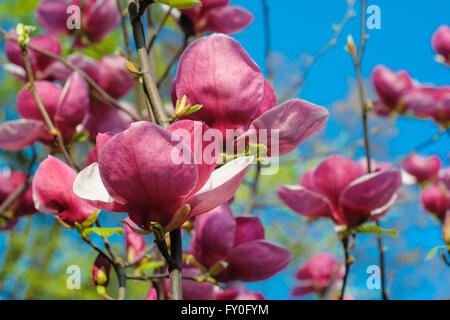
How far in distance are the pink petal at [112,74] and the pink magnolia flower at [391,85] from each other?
67 cm

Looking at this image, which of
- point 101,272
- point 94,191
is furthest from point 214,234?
point 94,191

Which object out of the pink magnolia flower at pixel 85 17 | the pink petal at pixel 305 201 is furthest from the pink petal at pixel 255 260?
the pink magnolia flower at pixel 85 17

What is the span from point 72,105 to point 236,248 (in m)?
0.32

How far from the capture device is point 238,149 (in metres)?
0.45

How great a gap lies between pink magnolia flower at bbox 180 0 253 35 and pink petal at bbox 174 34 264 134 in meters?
0.41

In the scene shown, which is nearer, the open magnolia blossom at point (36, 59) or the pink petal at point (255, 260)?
the pink petal at point (255, 260)

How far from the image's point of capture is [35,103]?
0.71 metres

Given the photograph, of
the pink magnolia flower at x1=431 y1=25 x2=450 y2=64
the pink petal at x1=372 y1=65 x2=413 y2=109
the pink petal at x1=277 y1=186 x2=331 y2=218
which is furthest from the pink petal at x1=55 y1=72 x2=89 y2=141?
the pink magnolia flower at x1=431 y1=25 x2=450 y2=64

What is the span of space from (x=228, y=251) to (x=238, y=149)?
8.0 inches

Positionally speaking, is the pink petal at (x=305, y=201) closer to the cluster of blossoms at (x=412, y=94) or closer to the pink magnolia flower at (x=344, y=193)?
the pink magnolia flower at (x=344, y=193)

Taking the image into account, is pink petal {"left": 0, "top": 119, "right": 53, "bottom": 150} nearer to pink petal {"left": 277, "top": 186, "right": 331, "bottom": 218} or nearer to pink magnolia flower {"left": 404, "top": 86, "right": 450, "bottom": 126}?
pink petal {"left": 277, "top": 186, "right": 331, "bottom": 218}

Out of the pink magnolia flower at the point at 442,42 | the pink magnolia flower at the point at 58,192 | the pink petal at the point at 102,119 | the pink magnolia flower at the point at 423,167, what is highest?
the pink magnolia flower at the point at 442,42

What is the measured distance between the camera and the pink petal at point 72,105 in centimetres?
69
